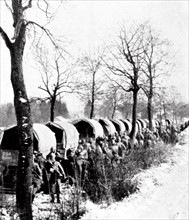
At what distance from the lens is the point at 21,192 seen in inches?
340

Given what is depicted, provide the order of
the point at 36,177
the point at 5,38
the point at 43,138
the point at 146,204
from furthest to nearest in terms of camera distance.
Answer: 1. the point at 43,138
2. the point at 36,177
3. the point at 146,204
4. the point at 5,38

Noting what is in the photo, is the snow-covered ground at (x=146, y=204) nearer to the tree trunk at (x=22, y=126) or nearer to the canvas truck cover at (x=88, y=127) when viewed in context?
the tree trunk at (x=22, y=126)

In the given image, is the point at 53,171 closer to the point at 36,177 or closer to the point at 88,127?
the point at 36,177

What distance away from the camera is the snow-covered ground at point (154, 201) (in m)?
9.59

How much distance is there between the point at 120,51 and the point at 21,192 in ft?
55.8

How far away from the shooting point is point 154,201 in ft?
37.1

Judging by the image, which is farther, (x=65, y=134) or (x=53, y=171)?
(x=65, y=134)

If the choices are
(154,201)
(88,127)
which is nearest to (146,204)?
(154,201)

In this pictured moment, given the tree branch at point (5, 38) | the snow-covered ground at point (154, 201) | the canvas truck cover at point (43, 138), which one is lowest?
the snow-covered ground at point (154, 201)

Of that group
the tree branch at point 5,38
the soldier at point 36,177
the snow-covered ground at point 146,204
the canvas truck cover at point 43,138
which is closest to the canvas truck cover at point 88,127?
the canvas truck cover at point 43,138

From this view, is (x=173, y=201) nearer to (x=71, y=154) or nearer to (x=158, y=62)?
(x=71, y=154)

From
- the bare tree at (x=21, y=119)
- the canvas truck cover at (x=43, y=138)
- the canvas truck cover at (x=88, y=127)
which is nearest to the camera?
the bare tree at (x=21, y=119)

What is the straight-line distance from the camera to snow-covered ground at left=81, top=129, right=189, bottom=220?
9594 mm

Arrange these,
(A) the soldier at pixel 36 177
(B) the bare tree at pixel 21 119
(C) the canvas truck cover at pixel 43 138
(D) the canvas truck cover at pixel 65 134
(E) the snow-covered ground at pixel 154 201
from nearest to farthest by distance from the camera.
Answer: (B) the bare tree at pixel 21 119 < (E) the snow-covered ground at pixel 154 201 < (A) the soldier at pixel 36 177 < (C) the canvas truck cover at pixel 43 138 < (D) the canvas truck cover at pixel 65 134
